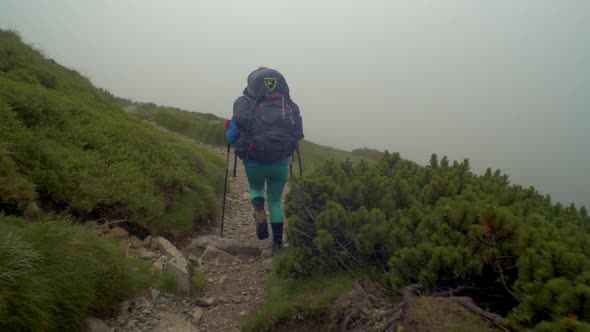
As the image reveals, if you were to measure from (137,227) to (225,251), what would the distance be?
1.35 meters

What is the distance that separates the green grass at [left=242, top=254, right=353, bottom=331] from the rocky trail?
524 mm

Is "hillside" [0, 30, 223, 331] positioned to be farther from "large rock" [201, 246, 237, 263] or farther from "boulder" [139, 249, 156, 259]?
"large rock" [201, 246, 237, 263]

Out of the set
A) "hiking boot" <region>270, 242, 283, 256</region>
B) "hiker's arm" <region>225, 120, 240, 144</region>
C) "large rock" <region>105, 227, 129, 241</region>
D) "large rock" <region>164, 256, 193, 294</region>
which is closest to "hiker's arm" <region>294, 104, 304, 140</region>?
"hiker's arm" <region>225, 120, 240, 144</region>

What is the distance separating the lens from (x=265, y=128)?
5.41m

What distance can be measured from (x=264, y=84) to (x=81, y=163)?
9.30 ft

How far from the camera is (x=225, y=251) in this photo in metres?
6.00

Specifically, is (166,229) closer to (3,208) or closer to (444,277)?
(3,208)

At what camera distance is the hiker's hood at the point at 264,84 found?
5.57 m

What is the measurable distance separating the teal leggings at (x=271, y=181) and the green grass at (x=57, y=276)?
2200mm

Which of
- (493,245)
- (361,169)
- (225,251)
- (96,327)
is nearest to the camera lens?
(493,245)

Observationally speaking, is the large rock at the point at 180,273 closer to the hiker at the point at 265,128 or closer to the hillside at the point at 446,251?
the hillside at the point at 446,251

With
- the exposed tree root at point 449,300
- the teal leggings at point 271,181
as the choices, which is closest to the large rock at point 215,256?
the teal leggings at point 271,181

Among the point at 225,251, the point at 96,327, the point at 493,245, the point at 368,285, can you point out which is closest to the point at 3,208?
the point at 96,327

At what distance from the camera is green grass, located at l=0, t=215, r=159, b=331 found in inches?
106
